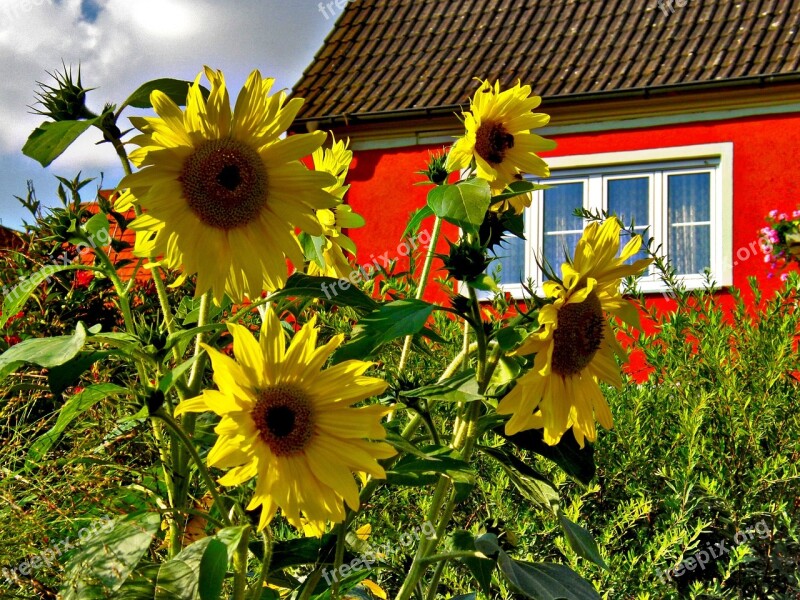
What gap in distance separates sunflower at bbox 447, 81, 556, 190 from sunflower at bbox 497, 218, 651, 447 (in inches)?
15.5

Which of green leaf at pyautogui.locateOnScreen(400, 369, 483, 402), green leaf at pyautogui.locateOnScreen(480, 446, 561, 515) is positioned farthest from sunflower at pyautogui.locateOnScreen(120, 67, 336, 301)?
green leaf at pyautogui.locateOnScreen(480, 446, 561, 515)

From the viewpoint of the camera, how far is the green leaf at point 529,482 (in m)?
1.64

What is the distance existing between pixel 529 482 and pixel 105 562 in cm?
68

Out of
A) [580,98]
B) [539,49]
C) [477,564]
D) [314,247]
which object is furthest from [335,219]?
[539,49]

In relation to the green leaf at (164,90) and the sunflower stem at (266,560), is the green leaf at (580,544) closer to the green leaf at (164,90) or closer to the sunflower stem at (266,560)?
the sunflower stem at (266,560)

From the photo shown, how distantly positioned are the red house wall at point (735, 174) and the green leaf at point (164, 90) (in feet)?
24.6

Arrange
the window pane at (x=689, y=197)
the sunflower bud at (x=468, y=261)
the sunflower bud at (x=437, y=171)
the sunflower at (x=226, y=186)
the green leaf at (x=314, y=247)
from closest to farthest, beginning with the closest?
the sunflower at (x=226, y=186), the sunflower bud at (x=468, y=261), the green leaf at (x=314, y=247), the sunflower bud at (x=437, y=171), the window pane at (x=689, y=197)

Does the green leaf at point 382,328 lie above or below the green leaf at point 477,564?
above

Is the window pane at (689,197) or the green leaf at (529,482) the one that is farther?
the window pane at (689,197)

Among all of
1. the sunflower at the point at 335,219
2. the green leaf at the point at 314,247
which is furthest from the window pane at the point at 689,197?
the green leaf at the point at 314,247

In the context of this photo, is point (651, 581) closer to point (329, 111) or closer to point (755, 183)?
point (755, 183)

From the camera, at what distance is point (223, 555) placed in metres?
1.33

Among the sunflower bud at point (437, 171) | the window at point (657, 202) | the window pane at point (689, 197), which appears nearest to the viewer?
the sunflower bud at point (437, 171)

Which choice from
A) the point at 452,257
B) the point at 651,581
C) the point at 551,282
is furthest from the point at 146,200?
the point at 651,581
